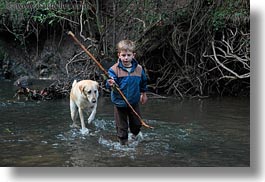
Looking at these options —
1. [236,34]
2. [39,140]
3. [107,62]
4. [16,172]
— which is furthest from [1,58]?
[16,172]

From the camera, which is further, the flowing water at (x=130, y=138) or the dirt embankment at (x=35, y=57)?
the dirt embankment at (x=35, y=57)

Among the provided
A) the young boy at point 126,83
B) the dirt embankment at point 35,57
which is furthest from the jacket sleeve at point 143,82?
the dirt embankment at point 35,57

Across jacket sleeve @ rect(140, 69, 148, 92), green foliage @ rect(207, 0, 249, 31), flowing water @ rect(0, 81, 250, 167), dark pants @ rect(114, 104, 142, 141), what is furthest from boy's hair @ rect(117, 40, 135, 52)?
green foliage @ rect(207, 0, 249, 31)

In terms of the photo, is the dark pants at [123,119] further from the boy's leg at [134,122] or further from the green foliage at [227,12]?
the green foliage at [227,12]

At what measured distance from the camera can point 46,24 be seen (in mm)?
13156

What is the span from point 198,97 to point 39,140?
485cm

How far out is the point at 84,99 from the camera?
642cm

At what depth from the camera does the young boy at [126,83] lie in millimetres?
5109

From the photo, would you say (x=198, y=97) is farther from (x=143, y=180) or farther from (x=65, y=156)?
(x=143, y=180)

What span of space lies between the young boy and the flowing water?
30 centimetres

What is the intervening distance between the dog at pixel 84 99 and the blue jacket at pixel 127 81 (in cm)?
96

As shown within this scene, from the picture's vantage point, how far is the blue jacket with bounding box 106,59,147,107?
5.21 metres

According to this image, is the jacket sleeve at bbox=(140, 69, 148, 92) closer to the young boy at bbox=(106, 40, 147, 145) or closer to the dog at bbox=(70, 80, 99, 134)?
the young boy at bbox=(106, 40, 147, 145)

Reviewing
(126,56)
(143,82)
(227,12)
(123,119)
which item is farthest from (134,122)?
(227,12)
